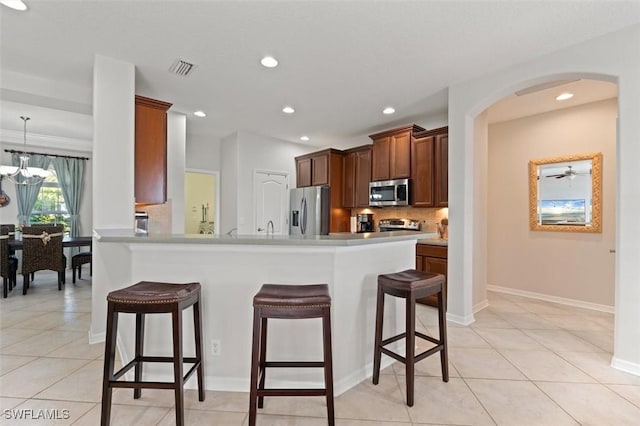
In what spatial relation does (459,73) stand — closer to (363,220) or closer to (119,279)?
(363,220)

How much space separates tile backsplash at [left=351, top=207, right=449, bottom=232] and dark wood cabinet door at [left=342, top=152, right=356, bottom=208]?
402 millimetres

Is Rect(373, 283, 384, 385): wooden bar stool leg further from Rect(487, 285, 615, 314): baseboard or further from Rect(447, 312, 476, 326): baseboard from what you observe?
Rect(487, 285, 615, 314): baseboard

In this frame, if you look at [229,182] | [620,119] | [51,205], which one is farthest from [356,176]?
[51,205]

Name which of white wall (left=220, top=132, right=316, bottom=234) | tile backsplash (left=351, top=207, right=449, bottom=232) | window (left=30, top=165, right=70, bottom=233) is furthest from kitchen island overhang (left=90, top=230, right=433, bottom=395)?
window (left=30, top=165, right=70, bottom=233)

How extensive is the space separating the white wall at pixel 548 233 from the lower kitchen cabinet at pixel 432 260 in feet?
5.09

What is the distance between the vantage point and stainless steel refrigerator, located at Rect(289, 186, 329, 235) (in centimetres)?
557

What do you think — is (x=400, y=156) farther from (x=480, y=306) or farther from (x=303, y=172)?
(x=480, y=306)

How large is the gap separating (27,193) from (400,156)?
23.6 ft

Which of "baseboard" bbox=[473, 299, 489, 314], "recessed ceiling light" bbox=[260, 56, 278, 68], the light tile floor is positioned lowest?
the light tile floor

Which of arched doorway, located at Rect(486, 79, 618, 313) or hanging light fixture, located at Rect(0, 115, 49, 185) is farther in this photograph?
hanging light fixture, located at Rect(0, 115, 49, 185)

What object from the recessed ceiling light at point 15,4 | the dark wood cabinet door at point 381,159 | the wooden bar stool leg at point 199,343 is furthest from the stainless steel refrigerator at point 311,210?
the recessed ceiling light at point 15,4

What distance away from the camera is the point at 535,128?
4328 mm

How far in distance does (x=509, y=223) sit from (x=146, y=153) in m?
5.06

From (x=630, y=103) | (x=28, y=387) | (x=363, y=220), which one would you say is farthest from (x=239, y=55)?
(x=363, y=220)
